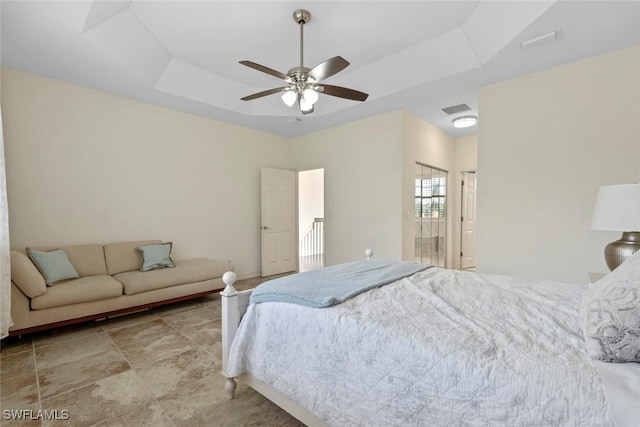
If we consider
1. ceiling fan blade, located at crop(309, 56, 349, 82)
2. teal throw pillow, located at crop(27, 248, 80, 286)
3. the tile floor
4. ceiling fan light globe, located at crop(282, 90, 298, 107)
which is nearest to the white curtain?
the tile floor

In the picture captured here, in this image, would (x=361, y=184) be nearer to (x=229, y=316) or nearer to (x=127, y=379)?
(x=229, y=316)

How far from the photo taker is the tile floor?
67.8 inches

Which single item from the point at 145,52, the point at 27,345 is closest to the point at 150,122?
the point at 145,52

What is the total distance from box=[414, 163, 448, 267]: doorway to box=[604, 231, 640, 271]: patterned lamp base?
3.09 meters

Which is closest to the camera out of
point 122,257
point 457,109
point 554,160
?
point 554,160

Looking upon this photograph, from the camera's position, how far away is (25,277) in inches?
102

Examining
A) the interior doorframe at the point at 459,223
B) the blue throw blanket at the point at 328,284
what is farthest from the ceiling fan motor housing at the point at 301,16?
the interior doorframe at the point at 459,223

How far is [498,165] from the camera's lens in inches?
137

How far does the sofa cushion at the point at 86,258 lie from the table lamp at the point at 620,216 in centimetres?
497

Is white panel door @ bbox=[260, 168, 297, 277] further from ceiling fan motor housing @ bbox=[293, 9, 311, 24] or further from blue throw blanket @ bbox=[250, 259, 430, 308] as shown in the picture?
blue throw blanket @ bbox=[250, 259, 430, 308]

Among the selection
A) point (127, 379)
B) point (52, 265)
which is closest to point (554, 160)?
point (127, 379)

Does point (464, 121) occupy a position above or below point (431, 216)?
above

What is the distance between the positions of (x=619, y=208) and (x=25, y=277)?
16.1ft

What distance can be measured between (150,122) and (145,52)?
1.17 m
